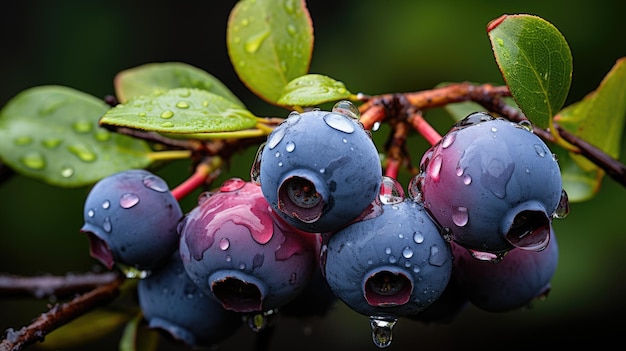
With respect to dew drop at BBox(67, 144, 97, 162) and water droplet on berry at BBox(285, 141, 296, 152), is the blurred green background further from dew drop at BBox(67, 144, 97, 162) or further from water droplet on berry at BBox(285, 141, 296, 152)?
water droplet on berry at BBox(285, 141, 296, 152)

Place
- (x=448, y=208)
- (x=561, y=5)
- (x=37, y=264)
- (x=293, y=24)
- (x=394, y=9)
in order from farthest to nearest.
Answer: (x=37, y=264), (x=394, y=9), (x=561, y=5), (x=293, y=24), (x=448, y=208)

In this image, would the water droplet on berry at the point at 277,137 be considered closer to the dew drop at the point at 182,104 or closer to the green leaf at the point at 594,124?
the dew drop at the point at 182,104

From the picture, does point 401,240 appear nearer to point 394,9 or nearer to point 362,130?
point 362,130

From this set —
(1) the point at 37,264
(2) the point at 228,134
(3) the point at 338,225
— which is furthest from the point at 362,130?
(1) the point at 37,264

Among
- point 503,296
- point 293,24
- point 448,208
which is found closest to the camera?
point 448,208

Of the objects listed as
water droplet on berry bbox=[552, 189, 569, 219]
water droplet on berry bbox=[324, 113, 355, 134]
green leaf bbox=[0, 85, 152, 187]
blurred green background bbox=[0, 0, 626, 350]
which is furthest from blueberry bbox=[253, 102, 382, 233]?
blurred green background bbox=[0, 0, 626, 350]

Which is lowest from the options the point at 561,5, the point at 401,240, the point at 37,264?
the point at 37,264

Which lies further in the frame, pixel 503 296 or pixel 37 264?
pixel 37 264
